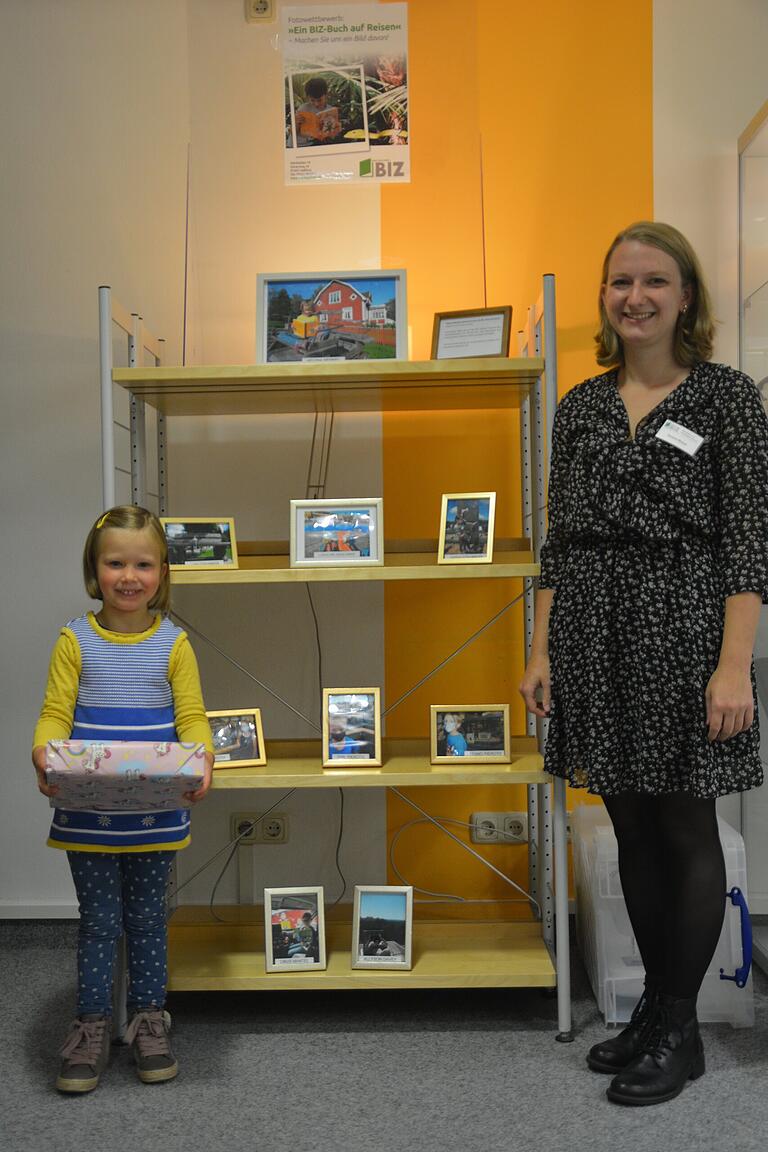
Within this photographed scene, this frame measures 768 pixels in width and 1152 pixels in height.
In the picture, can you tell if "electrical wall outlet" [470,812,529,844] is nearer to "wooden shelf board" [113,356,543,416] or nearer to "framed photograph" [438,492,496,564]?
"framed photograph" [438,492,496,564]

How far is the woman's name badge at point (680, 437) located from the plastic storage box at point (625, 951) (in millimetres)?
891

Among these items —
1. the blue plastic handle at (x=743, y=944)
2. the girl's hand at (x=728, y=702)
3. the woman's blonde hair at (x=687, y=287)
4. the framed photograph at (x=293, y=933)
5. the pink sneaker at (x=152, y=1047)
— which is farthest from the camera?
the framed photograph at (x=293, y=933)

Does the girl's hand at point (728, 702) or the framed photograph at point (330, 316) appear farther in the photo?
the framed photograph at point (330, 316)

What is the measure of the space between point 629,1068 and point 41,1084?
1048mm

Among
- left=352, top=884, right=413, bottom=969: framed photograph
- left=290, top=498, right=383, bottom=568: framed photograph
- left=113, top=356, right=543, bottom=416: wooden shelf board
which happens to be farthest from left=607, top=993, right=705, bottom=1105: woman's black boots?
left=113, top=356, right=543, bottom=416: wooden shelf board

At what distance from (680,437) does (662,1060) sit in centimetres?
106

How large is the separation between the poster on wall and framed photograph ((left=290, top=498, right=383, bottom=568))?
0.96 metres

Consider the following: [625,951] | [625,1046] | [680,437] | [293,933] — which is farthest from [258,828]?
[680,437]

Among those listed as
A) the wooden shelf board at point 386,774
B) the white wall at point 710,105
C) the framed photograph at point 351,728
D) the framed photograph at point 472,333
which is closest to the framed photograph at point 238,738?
the wooden shelf board at point 386,774

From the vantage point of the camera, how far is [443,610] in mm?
2705

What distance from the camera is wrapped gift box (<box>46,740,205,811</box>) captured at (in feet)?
5.95

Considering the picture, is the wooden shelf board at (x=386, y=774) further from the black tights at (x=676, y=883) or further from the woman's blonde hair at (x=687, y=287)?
the woman's blonde hair at (x=687, y=287)

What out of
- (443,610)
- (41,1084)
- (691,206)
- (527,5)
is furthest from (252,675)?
(527,5)

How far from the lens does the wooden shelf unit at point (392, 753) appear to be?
2158mm
